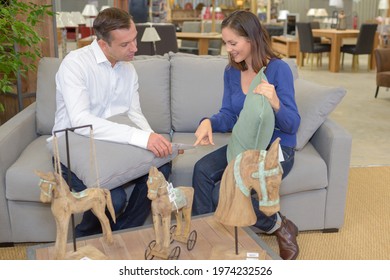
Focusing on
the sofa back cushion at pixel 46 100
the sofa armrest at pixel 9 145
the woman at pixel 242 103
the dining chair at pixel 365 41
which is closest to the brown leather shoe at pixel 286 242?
the woman at pixel 242 103

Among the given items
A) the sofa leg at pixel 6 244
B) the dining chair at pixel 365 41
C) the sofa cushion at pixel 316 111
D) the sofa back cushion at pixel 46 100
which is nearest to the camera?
the sofa leg at pixel 6 244

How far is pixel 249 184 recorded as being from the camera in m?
1.44

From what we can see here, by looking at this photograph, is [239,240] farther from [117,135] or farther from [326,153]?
[326,153]

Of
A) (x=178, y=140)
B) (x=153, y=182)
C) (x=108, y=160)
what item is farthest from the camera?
(x=178, y=140)

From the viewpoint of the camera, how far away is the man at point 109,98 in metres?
2.12

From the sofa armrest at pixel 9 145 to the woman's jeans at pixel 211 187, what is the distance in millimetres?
899

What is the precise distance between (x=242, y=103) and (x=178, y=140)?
2.08 feet

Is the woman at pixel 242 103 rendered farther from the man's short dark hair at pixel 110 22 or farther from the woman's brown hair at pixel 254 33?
the man's short dark hair at pixel 110 22

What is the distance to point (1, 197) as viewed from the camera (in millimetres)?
2426

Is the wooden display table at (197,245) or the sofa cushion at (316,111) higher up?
the sofa cushion at (316,111)

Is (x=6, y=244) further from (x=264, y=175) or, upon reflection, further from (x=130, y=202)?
(x=264, y=175)

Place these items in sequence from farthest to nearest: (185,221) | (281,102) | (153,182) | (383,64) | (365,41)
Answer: (365,41) → (383,64) → (281,102) → (185,221) → (153,182)

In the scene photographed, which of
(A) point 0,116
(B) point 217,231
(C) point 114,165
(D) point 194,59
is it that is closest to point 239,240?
(B) point 217,231

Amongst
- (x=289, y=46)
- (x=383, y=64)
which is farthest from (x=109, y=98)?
→ (x=289, y=46)
